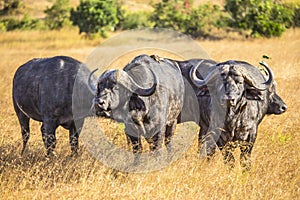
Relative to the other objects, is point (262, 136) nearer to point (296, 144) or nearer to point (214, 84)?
point (296, 144)

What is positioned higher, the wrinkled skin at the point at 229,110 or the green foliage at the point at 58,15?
the wrinkled skin at the point at 229,110

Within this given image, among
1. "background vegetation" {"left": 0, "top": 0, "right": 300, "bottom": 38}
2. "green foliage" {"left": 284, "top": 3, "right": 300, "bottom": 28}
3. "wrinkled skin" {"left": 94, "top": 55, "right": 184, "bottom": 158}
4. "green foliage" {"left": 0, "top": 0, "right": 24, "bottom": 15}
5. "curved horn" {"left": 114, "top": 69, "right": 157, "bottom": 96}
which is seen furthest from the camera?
"green foliage" {"left": 0, "top": 0, "right": 24, "bottom": 15}

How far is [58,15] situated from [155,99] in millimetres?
32328

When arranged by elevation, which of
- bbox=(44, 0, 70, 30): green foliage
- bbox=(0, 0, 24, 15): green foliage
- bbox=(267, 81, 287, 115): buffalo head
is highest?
bbox=(267, 81, 287, 115): buffalo head

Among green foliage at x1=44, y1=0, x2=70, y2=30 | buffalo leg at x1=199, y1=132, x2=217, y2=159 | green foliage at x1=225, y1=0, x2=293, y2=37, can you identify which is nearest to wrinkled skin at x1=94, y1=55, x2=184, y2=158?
buffalo leg at x1=199, y1=132, x2=217, y2=159

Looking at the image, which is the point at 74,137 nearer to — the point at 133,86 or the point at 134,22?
the point at 133,86

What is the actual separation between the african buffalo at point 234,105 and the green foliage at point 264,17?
69.6 ft

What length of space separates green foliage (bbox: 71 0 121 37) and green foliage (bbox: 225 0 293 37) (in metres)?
8.27

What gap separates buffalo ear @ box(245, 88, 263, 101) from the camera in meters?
5.71

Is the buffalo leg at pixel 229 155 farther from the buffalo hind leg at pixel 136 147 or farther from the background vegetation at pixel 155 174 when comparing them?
the buffalo hind leg at pixel 136 147

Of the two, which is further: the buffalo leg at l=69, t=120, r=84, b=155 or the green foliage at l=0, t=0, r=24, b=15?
the green foliage at l=0, t=0, r=24, b=15

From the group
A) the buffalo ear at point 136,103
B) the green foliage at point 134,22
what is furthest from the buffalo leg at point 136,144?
the green foliage at point 134,22

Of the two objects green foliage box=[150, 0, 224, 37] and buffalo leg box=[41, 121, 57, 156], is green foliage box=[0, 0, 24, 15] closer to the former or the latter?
green foliage box=[150, 0, 224, 37]

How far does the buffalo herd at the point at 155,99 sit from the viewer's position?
18.1ft
